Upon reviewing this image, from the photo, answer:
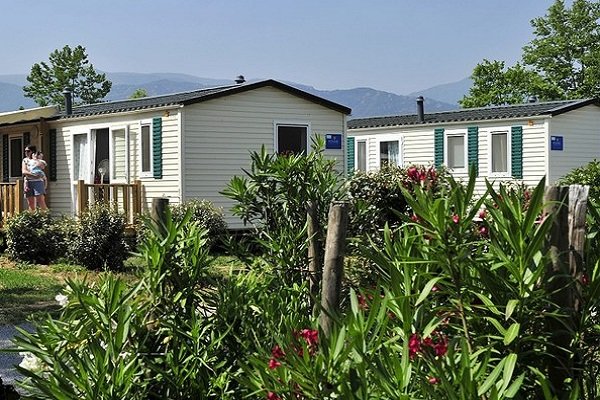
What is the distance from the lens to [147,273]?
3191 millimetres

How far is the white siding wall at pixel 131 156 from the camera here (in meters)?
16.6

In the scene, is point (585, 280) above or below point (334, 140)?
below

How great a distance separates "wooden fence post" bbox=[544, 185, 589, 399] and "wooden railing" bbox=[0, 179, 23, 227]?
15.8 m

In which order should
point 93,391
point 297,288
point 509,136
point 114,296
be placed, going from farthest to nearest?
point 509,136
point 297,288
point 114,296
point 93,391

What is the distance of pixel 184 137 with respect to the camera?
16.4 meters

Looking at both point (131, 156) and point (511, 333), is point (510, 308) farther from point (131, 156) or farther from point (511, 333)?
point (131, 156)

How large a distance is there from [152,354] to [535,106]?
20.4m

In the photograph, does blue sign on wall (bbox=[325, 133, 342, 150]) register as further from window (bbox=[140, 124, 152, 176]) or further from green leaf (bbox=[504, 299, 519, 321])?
green leaf (bbox=[504, 299, 519, 321])

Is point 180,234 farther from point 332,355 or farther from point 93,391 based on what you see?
point 332,355

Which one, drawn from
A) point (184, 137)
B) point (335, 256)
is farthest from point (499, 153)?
point (335, 256)

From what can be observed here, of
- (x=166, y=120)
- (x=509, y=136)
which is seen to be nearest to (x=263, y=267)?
(x=166, y=120)

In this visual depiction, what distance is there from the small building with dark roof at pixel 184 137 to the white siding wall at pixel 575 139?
5.89m

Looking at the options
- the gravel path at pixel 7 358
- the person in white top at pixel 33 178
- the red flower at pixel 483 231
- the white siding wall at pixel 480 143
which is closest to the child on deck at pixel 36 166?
the person in white top at pixel 33 178

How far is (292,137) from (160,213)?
1485 centimetres
